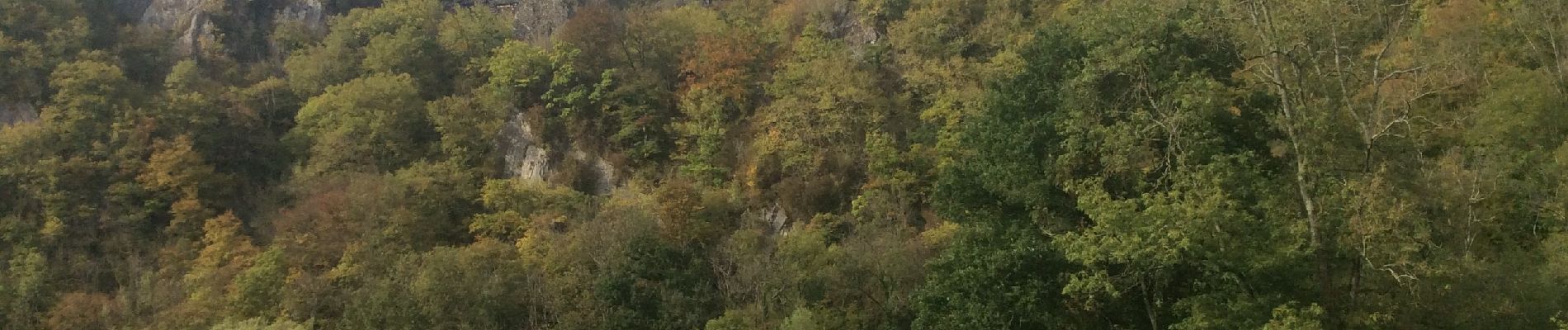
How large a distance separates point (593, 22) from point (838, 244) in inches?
706

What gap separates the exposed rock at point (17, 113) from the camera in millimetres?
40938

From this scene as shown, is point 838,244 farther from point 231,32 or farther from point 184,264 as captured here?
point 231,32

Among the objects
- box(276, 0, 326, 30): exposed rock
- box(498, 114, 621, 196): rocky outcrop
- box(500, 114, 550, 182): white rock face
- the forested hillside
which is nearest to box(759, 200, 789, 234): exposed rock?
the forested hillside

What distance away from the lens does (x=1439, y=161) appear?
1669 cm

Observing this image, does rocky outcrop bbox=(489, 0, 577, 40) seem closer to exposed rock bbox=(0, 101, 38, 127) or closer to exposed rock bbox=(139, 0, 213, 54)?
exposed rock bbox=(139, 0, 213, 54)

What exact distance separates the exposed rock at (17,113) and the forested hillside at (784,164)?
11cm

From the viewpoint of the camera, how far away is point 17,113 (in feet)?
135

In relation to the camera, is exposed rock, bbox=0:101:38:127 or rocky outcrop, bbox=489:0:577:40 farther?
rocky outcrop, bbox=489:0:577:40

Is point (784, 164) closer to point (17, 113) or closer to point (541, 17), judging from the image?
point (541, 17)

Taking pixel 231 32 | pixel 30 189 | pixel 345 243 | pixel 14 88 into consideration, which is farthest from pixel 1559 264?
pixel 231 32

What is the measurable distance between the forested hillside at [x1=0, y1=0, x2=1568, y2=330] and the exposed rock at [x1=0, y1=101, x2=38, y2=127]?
4.5 inches

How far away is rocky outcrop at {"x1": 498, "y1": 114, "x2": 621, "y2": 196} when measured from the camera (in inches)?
1388

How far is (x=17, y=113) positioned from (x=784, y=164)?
117 feet

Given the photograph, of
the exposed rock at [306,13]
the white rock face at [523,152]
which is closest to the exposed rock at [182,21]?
the exposed rock at [306,13]
